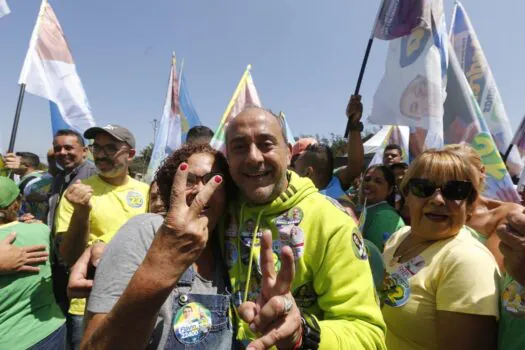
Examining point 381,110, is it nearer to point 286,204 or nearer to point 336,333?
point 286,204

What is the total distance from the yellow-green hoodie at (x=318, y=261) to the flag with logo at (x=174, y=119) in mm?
4601

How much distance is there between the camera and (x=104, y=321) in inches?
43.3

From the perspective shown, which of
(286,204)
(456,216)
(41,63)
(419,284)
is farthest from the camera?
(41,63)

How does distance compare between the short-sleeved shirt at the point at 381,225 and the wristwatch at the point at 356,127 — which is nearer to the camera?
the short-sleeved shirt at the point at 381,225

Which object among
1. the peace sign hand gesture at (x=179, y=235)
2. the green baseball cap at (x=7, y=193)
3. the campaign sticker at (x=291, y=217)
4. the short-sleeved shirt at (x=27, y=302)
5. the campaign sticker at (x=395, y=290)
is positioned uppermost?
the peace sign hand gesture at (x=179, y=235)

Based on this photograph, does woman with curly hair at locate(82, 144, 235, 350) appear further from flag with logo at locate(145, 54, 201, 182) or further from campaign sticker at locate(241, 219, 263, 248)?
flag with logo at locate(145, 54, 201, 182)

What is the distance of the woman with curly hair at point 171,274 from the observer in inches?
42.0

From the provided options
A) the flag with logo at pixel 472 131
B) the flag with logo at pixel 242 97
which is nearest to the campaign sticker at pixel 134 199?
the flag with logo at pixel 242 97

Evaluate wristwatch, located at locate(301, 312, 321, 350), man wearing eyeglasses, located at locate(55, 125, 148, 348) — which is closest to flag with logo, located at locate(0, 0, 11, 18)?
man wearing eyeglasses, located at locate(55, 125, 148, 348)

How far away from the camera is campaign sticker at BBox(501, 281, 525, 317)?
64.3 inches

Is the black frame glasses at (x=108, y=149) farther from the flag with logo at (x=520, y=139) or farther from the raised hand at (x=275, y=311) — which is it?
the flag with logo at (x=520, y=139)

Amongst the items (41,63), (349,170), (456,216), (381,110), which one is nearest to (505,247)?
(456,216)

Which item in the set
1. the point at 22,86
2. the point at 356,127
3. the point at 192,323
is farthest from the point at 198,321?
the point at 22,86

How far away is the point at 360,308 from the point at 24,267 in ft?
7.45
